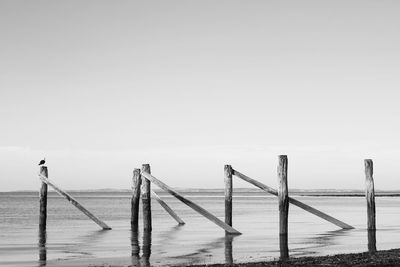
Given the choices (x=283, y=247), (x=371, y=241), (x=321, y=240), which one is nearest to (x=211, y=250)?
(x=283, y=247)

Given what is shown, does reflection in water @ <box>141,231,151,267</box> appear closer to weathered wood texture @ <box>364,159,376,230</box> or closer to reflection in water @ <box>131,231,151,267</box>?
reflection in water @ <box>131,231,151,267</box>

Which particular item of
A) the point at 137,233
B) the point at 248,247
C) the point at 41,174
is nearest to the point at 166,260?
the point at 248,247

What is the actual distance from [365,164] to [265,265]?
1356cm

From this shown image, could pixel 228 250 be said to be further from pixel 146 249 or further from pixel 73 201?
pixel 73 201

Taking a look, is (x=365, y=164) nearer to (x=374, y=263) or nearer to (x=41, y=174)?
(x=374, y=263)

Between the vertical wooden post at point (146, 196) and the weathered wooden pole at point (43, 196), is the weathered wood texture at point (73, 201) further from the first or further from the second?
the vertical wooden post at point (146, 196)

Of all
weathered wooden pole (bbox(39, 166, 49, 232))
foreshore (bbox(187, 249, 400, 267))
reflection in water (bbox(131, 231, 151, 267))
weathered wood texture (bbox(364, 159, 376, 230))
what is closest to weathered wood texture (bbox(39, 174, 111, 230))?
weathered wooden pole (bbox(39, 166, 49, 232))

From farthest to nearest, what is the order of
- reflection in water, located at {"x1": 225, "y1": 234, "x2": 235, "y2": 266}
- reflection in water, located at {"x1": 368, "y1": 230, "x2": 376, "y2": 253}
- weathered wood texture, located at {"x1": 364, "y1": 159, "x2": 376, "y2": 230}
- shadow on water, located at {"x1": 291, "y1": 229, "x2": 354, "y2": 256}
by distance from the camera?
weathered wood texture, located at {"x1": 364, "y1": 159, "x2": 376, "y2": 230}
reflection in water, located at {"x1": 368, "y1": 230, "x2": 376, "y2": 253}
shadow on water, located at {"x1": 291, "y1": 229, "x2": 354, "y2": 256}
reflection in water, located at {"x1": 225, "y1": 234, "x2": 235, "y2": 266}

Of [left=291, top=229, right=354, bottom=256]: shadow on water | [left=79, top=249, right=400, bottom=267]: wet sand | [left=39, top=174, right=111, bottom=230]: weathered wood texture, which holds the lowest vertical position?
[left=291, top=229, right=354, bottom=256]: shadow on water

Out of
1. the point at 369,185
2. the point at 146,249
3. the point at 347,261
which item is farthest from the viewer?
the point at 369,185

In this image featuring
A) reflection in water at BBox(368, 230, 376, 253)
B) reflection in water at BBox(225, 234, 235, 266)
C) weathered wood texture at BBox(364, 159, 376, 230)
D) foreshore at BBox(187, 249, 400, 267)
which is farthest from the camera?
weathered wood texture at BBox(364, 159, 376, 230)

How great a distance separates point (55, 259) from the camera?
19.0 metres

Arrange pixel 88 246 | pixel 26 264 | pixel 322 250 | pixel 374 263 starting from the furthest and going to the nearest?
pixel 88 246 → pixel 322 250 → pixel 26 264 → pixel 374 263

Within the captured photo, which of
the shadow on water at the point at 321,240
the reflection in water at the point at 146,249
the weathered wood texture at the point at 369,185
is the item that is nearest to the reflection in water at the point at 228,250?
the shadow on water at the point at 321,240
